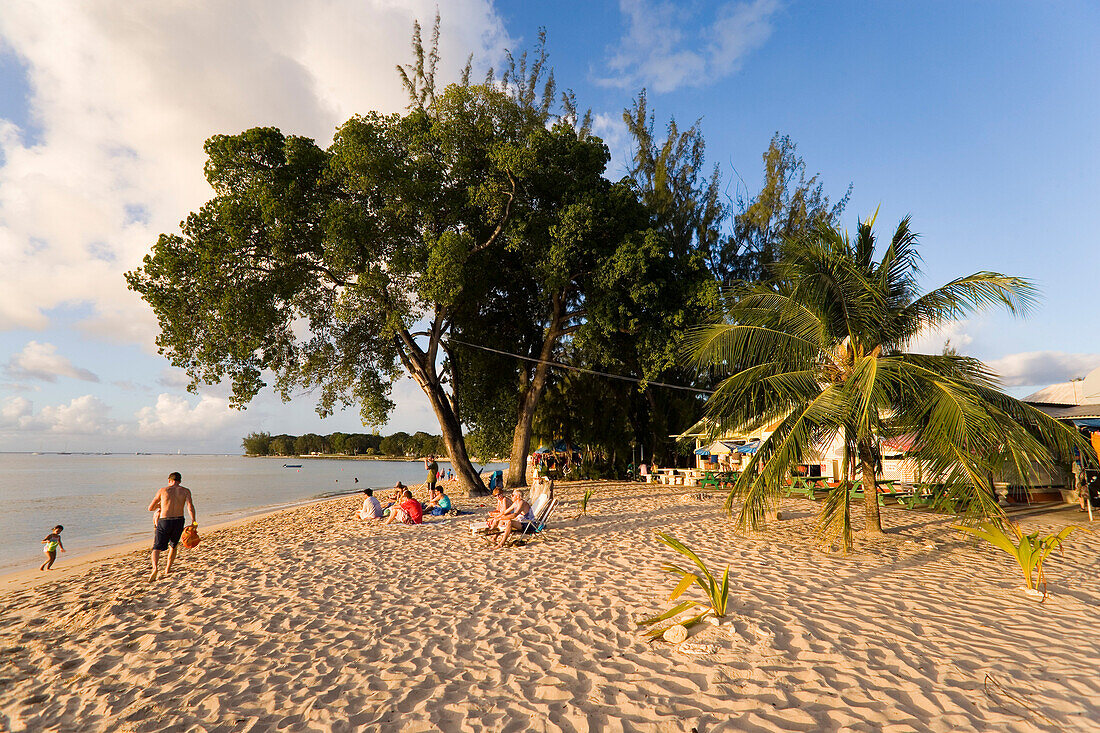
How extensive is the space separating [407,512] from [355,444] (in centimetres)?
12015

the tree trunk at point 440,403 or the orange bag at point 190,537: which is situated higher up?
the tree trunk at point 440,403

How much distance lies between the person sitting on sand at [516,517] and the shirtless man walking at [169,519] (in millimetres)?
4852

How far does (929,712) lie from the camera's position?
11.2ft

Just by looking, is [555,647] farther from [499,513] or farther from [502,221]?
[502,221]

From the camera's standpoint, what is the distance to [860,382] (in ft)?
26.1

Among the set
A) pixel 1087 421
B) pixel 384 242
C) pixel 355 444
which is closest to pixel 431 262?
pixel 384 242

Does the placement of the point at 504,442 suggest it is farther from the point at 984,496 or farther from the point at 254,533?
the point at 984,496

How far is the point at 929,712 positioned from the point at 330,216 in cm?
1623

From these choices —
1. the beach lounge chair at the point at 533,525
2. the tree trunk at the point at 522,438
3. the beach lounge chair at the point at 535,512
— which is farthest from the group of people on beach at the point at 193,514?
the tree trunk at the point at 522,438

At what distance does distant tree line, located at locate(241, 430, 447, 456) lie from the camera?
109188 millimetres

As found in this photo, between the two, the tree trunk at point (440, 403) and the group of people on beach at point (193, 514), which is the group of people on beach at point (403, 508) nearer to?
the group of people on beach at point (193, 514)

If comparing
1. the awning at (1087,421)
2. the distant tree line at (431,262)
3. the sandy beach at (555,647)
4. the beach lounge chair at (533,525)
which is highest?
the distant tree line at (431,262)

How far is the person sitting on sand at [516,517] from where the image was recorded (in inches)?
372

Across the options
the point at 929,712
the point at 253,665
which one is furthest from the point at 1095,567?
the point at 253,665
